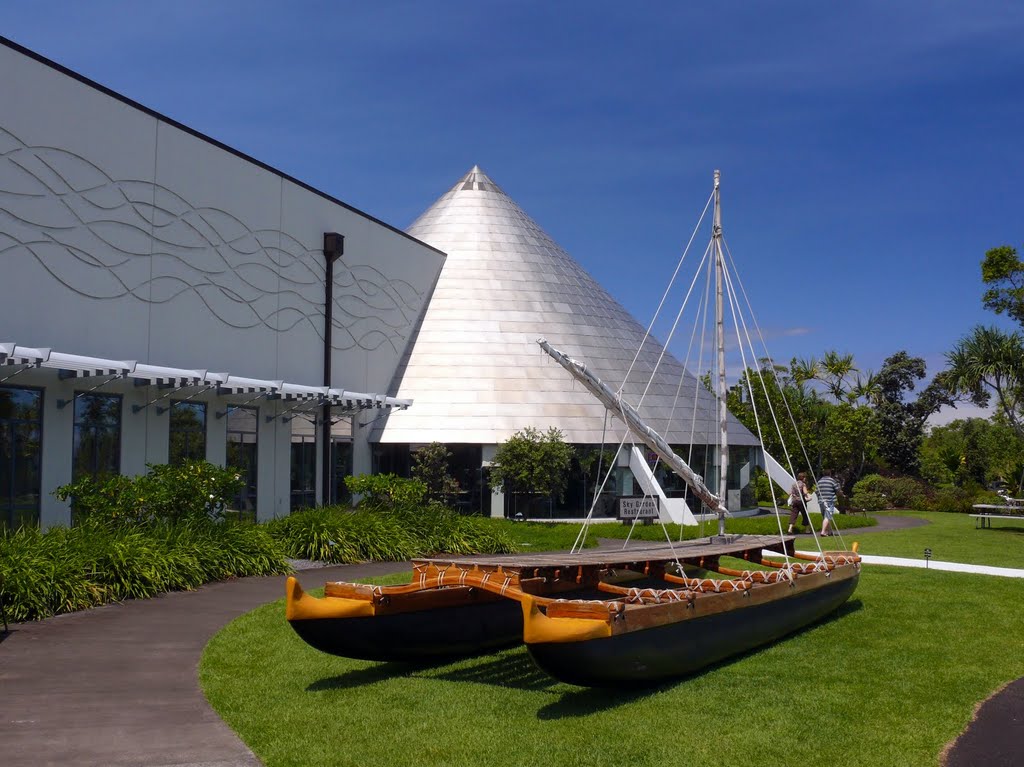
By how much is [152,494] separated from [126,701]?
839cm

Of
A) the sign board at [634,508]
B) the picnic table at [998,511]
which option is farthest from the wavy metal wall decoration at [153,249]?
the picnic table at [998,511]

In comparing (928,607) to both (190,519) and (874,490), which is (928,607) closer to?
(190,519)

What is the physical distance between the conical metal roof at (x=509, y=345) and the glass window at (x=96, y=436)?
34.9 ft

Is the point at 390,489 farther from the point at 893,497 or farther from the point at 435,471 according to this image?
the point at 893,497

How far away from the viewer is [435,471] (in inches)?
1117

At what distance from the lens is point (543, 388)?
3072 cm

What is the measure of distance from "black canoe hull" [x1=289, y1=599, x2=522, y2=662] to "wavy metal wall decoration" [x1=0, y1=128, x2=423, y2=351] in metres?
11.5

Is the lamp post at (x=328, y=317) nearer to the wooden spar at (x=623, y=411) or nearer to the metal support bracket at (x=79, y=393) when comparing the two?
the metal support bracket at (x=79, y=393)

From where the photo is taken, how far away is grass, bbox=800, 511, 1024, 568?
66.2 feet

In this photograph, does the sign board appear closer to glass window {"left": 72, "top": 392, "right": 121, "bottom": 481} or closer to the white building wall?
the white building wall

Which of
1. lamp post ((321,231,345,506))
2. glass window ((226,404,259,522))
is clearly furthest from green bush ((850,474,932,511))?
glass window ((226,404,259,522))

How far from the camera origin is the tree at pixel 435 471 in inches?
1113

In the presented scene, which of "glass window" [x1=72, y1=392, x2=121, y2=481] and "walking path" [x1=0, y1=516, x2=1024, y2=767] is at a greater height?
"glass window" [x1=72, y1=392, x2=121, y2=481]

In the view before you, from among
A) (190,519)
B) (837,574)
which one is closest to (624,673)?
(837,574)
